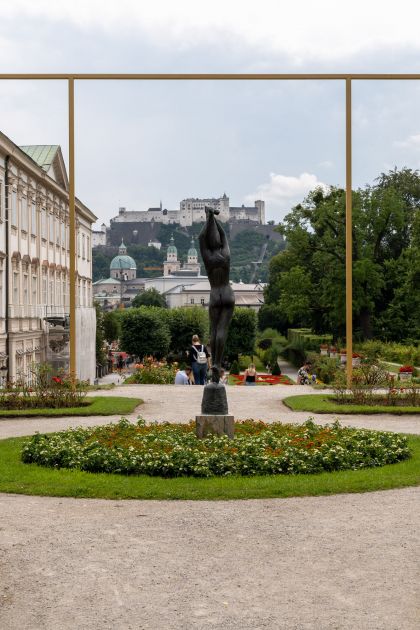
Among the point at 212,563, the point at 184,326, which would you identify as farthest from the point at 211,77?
the point at 184,326

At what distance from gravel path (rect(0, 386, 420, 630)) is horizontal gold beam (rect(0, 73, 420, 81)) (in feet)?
40.2

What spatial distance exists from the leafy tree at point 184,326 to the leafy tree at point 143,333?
371cm

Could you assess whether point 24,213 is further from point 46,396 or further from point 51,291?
point 46,396

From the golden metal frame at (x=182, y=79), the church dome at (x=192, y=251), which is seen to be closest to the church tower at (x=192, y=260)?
the church dome at (x=192, y=251)

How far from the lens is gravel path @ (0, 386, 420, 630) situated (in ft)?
20.0

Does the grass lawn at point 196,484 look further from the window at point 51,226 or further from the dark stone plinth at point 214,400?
the window at point 51,226

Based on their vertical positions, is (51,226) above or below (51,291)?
above

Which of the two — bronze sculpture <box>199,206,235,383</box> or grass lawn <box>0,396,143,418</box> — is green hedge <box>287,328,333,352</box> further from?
bronze sculpture <box>199,206,235,383</box>

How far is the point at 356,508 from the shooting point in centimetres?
912

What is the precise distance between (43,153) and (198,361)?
25.0 metres

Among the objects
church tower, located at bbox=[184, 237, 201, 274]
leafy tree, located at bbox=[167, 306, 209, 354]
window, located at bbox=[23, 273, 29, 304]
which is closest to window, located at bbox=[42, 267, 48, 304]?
window, located at bbox=[23, 273, 29, 304]

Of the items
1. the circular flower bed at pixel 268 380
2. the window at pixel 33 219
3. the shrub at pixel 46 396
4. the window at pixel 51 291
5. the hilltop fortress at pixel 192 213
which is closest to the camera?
the shrub at pixel 46 396

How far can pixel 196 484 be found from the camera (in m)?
10.1

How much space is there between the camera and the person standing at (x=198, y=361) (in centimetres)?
2267
